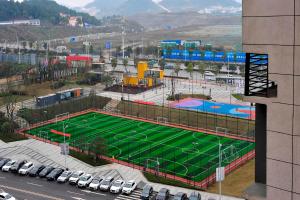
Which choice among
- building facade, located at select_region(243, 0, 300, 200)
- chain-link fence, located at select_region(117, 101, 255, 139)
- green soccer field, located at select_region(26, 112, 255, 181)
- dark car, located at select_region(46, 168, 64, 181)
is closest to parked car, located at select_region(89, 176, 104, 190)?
dark car, located at select_region(46, 168, 64, 181)

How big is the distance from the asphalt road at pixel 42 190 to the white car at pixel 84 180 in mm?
325

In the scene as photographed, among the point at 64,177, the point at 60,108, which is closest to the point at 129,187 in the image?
the point at 64,177

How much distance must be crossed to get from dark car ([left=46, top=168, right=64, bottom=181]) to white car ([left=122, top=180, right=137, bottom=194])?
4822mm

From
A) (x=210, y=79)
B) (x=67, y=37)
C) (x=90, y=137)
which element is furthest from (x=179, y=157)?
(x=67, y=37)

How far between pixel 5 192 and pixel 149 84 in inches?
1397

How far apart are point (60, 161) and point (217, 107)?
69.4 feet

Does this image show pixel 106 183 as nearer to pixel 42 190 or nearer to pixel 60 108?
pixel 42 190

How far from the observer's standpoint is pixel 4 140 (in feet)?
116

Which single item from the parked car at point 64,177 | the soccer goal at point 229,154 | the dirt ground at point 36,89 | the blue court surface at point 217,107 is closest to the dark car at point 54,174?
the parked car at point 64,177

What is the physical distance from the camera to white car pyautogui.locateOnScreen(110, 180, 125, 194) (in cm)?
2459

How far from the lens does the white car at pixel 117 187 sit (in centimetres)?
2459

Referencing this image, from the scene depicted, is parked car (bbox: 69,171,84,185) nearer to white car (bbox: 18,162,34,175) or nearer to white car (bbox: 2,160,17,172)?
white car (bbox: 18,162,34,175)

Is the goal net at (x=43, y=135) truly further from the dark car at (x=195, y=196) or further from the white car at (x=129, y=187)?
the dark car at (x=195, y=196)

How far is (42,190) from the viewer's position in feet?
82.7
